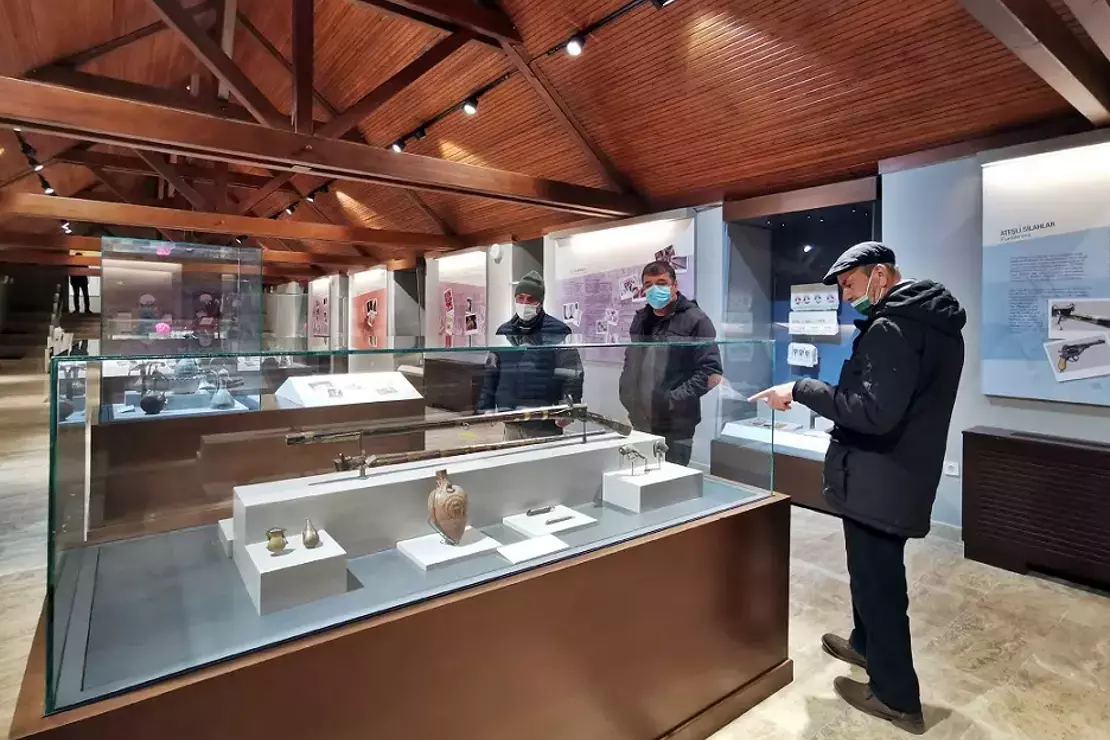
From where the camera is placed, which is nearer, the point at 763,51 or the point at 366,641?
the point at 366,641

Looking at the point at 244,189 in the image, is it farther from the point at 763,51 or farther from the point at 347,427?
the point at 347,427

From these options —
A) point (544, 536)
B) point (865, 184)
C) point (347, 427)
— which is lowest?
point (544, 536)

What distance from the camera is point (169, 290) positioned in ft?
15.3

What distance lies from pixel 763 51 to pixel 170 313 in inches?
179

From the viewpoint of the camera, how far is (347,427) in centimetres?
157

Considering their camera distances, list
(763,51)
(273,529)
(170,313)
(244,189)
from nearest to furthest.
Answer: (273,529)
(763,51)
(170,313)
(244,189)

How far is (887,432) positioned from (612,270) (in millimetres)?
4389

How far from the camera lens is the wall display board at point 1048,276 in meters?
3.00

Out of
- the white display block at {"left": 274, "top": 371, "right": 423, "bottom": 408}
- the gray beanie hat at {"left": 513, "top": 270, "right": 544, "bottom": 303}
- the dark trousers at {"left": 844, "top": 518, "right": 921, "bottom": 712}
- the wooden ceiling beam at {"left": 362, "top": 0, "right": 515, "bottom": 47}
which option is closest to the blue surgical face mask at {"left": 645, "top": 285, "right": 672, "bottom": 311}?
the gray beanie hat at {"left": 513, "top": 270, "right": 544, "bottom": 303}

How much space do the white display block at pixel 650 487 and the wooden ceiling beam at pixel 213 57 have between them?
11.9ft

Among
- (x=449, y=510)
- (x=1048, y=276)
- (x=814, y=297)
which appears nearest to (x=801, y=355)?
(x=814, y=297)

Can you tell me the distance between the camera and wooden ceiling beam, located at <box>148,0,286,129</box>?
3.73 m

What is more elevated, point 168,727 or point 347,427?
point 347,427

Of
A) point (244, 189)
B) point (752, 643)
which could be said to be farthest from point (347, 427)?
point (244, 189)
